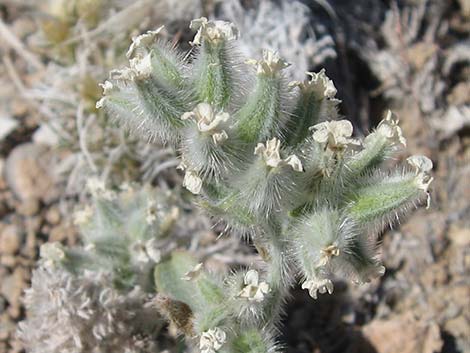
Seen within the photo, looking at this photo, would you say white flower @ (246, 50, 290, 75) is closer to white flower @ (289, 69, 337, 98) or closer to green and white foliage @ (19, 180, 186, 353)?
white flower @ (289, 69, 337, 98)

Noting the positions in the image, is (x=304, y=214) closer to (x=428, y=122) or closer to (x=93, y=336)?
(x=93, y=336)

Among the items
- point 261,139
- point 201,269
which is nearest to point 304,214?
point 261,139

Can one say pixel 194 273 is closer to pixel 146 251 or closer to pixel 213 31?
pixel 146 251

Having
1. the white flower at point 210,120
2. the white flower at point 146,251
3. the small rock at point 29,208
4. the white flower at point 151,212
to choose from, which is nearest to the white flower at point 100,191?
the white flower at point 151,212

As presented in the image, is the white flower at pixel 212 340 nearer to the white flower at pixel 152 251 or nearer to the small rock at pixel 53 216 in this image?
the white flower at pixel 152 251

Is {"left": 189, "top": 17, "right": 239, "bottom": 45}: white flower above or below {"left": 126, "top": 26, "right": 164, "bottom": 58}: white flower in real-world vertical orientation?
above

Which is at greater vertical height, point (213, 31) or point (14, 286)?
point (213, 31)

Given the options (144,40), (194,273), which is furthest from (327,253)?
(144,40)

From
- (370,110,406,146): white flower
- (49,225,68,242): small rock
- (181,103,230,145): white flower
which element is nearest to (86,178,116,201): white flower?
(49,225,68,242): small rock
